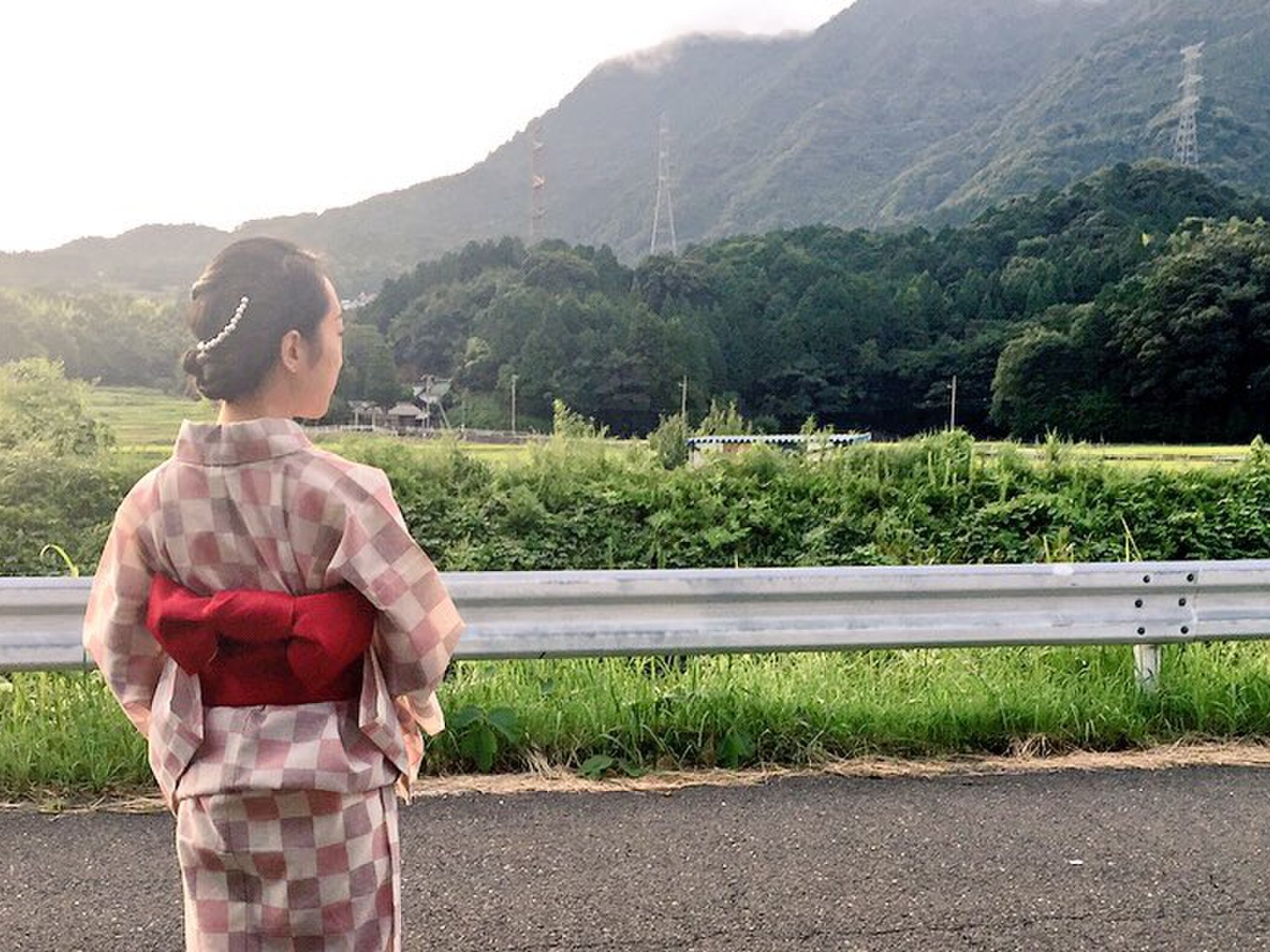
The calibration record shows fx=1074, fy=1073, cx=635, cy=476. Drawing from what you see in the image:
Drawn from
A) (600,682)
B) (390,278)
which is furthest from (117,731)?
(390,278)

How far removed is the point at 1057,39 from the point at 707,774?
14602cm

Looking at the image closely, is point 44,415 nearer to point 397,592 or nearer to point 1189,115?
point 397,592

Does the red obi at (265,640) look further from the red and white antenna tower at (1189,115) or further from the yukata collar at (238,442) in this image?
the red and white antenna tower at (1189,115)

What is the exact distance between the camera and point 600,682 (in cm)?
391

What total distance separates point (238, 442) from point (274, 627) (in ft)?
0.87

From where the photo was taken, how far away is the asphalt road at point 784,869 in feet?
8.16

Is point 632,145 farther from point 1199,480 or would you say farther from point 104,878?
point 104,878

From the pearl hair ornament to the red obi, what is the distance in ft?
1.12

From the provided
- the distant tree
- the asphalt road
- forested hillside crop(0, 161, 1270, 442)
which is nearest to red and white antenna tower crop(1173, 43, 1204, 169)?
forested hillside crop(0, 161, 1270, 442)

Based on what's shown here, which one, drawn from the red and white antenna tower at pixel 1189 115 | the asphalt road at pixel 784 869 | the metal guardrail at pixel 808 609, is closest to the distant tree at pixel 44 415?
the metal guardrail at pixel 808 609

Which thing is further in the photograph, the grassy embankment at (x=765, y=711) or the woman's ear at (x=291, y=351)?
the grassy embankment at (x=765, y=711)

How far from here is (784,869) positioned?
2.82 metres

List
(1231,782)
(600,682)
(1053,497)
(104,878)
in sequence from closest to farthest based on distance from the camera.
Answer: (104,878) < (1231,782) < (600,682) < (1053,497)

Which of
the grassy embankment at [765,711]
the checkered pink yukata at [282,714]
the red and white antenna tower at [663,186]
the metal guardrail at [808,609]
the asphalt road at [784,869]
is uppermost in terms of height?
the red and white antenna tower at [663,186]
